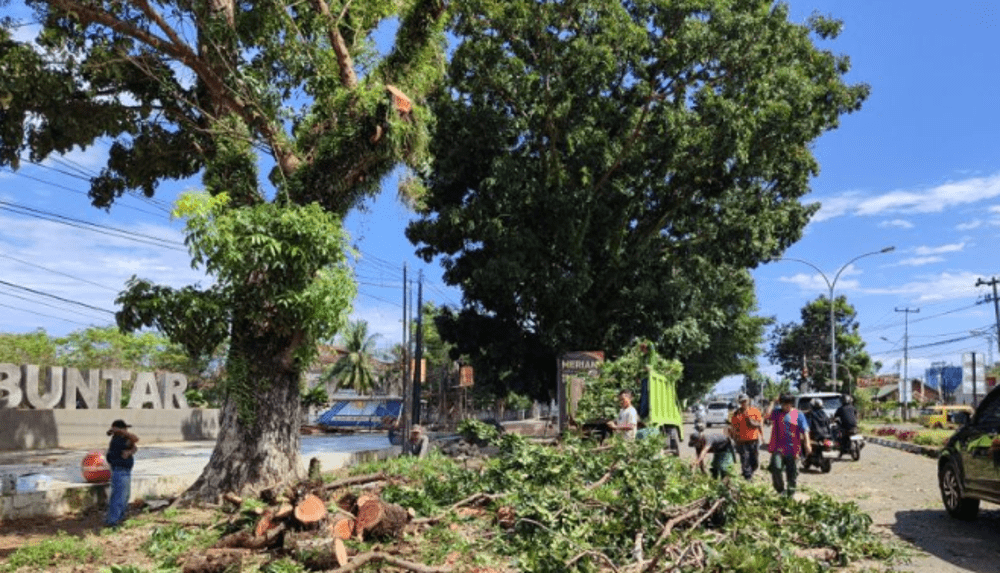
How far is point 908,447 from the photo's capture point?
23328mm

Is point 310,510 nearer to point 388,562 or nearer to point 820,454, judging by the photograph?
point 388,562

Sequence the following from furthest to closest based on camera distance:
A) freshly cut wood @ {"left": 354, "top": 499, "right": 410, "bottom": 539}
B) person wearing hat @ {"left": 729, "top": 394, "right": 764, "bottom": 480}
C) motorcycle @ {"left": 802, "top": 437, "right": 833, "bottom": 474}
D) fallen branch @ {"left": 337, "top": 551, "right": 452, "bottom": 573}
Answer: motorcycle @ {"left": 802, "top": 437, "right": 833, "bottom": 474}, person wearing hat @ {"left": 729, "top": 394, "right": 764, "bottom": 480}, freshly cut wood @ {"left": 354, "top": 499, "right": 410, "bottom": 539}, fallen branch @ {"left": 337, "top": 551, "right": 452, "bottom": 573}

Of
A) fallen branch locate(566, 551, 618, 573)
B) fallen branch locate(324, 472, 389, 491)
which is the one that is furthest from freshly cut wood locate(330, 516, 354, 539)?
fallen branch locate(566, 551, 618, 573)

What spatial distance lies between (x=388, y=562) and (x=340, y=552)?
1.37ft

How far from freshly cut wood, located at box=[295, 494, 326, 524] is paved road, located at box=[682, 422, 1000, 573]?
5.49m

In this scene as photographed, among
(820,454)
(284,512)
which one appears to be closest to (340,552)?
(284,512)

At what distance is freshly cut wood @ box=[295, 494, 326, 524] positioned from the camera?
705 cm

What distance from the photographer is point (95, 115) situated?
12391 mm

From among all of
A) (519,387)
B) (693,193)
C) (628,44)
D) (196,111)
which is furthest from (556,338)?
(196,111)

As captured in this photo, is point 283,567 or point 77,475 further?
point 77,475

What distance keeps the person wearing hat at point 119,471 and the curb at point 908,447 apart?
17.9 metres

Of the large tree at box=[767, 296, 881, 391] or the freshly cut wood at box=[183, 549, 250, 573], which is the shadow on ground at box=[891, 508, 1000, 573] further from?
the large tree at box=[767, 296, 881, 391]

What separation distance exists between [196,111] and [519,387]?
17.0 m

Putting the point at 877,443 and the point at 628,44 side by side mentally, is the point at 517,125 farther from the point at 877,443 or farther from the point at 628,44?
the point at 877,443
